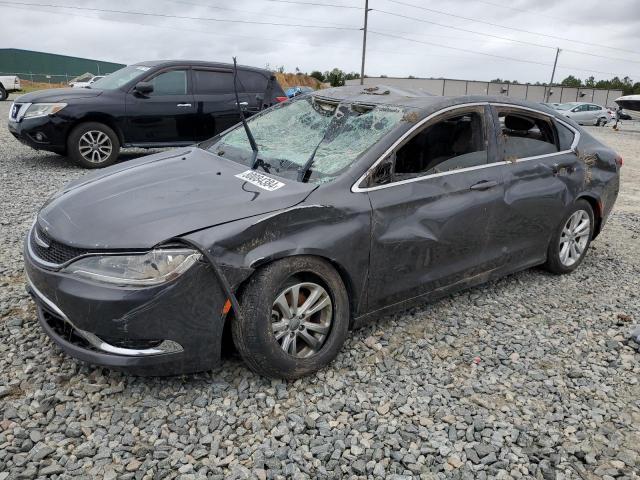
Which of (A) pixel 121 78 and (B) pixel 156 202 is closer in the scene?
(B) pixel 156 202

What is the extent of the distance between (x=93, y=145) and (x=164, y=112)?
123 cm

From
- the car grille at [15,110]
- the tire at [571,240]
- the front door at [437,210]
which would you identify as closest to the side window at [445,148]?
the front door at [437,210]

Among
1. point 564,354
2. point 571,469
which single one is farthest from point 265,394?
point 564,354

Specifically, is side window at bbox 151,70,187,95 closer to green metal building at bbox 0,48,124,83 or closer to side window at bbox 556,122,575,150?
side window at bbox 556,122,575,150

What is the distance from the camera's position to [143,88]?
8148mm

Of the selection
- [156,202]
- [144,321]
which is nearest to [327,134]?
[156,202]

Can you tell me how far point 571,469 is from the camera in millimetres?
2383

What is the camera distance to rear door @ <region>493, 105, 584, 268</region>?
3.85 meters

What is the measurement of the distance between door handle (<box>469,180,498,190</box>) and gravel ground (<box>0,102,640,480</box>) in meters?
0.95

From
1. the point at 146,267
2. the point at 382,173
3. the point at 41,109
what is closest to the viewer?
the point at 146,267

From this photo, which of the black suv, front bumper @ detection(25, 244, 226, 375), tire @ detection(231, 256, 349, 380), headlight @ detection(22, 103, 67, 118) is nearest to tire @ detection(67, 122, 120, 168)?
the black suv

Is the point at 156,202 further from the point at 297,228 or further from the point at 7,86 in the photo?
the point at 7,86

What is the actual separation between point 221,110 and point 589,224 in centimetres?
625

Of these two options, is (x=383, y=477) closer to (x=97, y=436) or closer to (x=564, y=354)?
(x=97, y=436)
